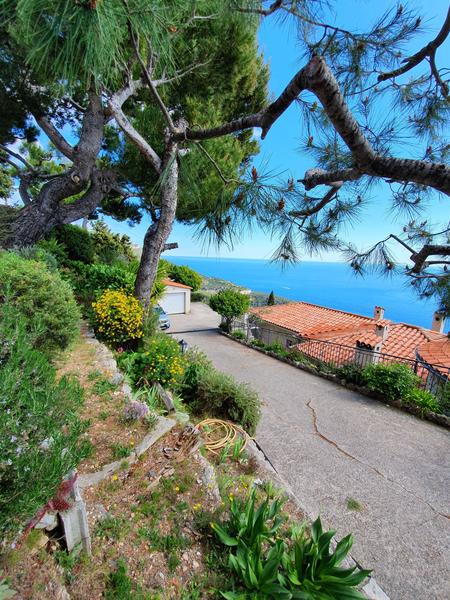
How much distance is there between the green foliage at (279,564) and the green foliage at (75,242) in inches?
337

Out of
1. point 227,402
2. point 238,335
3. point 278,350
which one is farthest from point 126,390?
point 238,335

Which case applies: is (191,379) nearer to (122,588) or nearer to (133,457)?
(133,457)

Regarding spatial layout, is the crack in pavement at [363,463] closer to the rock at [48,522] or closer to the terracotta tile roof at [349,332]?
the rock at [48,522]

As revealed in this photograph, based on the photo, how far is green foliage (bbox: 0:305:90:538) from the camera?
938mm

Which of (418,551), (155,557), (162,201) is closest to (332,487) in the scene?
(418,551)

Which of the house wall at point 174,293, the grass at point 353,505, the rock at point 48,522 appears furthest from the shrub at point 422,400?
the house wall at point 174,293

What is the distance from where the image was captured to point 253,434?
376 cm

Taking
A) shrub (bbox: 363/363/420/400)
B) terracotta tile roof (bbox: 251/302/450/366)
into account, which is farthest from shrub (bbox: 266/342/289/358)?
shrub (bbox: 363/363/420/400)

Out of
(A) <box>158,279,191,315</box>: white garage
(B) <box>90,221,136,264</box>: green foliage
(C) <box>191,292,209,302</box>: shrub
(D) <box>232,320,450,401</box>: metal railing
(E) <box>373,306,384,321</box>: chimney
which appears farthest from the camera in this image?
(C) <box>191,292,209,302</box>: shrub

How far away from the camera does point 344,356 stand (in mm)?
8695

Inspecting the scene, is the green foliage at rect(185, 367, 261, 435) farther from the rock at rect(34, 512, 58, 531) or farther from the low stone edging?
the low stone edging

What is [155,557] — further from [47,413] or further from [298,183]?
[298,183]

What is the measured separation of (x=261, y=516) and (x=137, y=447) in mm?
1139

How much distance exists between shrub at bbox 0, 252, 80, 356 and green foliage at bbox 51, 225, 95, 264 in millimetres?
5688
